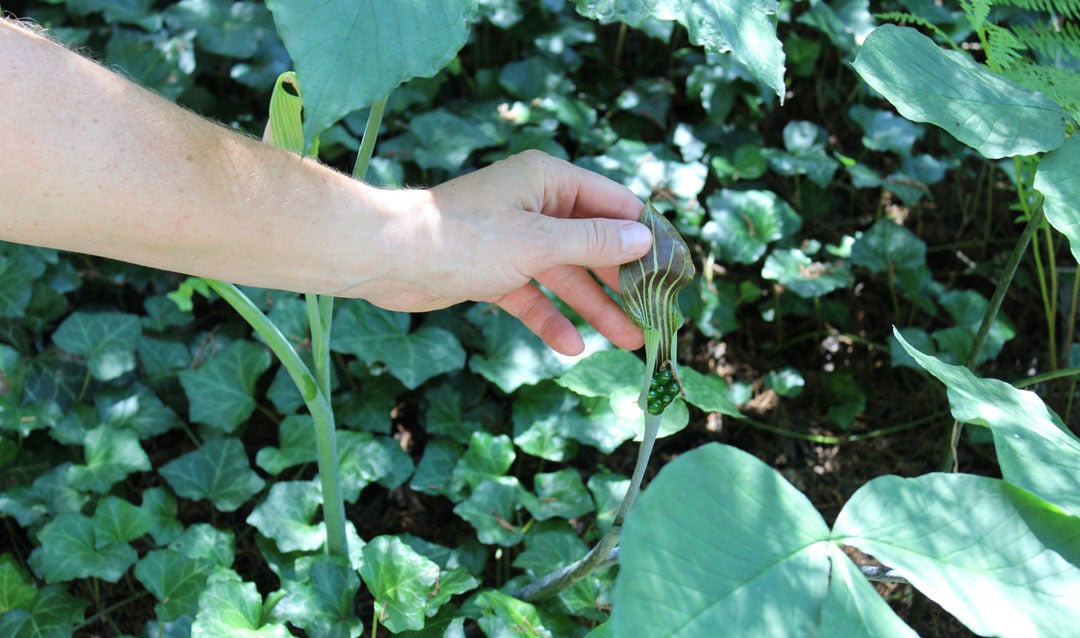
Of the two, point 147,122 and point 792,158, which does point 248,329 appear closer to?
point 147,122

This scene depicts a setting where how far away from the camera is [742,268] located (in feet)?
6.97

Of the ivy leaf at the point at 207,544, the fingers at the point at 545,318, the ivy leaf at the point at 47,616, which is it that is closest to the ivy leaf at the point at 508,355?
the fingers at the point at 545,318

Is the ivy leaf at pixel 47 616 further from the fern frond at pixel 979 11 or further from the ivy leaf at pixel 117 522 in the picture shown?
the fern frond at pixel 979 11

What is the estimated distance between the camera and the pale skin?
2.94 ft

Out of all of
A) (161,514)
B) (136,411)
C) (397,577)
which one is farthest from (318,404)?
(136,411)

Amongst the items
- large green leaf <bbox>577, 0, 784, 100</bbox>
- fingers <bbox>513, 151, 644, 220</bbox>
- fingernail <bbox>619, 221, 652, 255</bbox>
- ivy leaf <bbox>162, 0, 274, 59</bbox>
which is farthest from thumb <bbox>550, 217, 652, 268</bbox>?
ivy leaf <bbox>162, 0, 274, 59</bbox>

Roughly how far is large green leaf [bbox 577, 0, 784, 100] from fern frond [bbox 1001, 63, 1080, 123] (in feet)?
1.24

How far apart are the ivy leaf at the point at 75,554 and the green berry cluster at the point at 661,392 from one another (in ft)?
2.86

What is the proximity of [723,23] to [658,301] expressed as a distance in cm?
32

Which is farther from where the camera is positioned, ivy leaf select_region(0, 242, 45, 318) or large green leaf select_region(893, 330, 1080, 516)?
ivy leaf select_region(0, 242, 45, 318)

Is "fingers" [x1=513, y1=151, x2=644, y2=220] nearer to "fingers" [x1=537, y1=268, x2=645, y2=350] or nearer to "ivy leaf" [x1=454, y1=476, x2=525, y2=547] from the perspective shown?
"fingers" [x1=537, y1=268, x2=645, y2=350]

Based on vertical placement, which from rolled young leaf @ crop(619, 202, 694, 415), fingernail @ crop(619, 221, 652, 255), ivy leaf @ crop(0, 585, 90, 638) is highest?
fingernail @ crop(619, 221, 652, 255)

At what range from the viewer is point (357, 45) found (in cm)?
79

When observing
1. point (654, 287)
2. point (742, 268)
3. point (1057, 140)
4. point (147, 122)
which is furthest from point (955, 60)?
point (742, 268)
